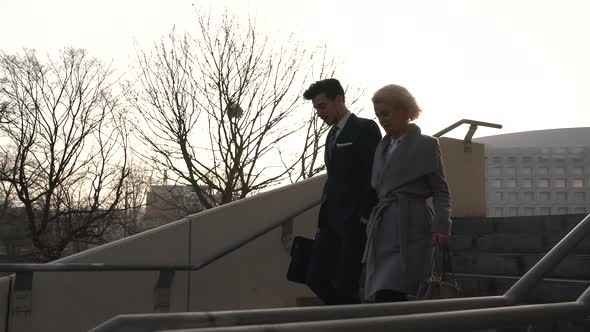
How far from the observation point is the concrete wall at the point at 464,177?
7.80m

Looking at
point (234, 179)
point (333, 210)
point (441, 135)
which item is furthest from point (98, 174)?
point (333, 210)

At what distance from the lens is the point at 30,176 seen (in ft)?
73.1

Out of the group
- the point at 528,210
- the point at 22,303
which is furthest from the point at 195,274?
the point at 528,210

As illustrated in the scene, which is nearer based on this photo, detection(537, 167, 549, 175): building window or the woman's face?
the woman's face

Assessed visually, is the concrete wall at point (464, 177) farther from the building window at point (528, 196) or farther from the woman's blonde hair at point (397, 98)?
the building window at point (528, 196)

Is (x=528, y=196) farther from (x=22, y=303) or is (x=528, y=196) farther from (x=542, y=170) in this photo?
(x=22, y=303)

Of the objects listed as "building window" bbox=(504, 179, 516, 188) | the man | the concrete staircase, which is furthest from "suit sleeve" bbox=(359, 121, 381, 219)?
"building window" bbox=(504, 179, 516, 188)

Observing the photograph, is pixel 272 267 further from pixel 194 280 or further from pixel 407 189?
pixel 407 189

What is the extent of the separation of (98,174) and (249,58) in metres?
7.39

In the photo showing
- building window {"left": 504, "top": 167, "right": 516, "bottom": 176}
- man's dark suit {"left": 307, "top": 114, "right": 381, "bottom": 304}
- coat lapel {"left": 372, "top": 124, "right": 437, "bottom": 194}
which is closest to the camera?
coat lapel {"left": 372, "top": 124, "right": 437, "bottom": 194}

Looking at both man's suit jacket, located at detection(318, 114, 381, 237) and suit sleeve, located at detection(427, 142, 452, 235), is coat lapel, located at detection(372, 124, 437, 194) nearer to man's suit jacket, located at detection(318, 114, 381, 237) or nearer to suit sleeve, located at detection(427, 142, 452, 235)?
suit sleeve, located at detection(427, 142, 452, 235)

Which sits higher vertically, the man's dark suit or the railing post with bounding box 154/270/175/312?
the man's dark suit

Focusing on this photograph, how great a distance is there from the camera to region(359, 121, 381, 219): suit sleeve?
10.6 ft

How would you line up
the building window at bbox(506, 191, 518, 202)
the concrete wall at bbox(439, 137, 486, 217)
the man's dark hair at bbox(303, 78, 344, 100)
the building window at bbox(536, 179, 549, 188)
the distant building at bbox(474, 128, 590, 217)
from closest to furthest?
the man's dark hair at bbox(303, 78, 344, 100) < the concrete wall at bbox(439, 137, 486, 217) < the distant building at bbox(474, 128, 590, 217) < the building window at bbox(506, 191, 518, 202) < the building window at bbox(536, 179, 549, 188)
